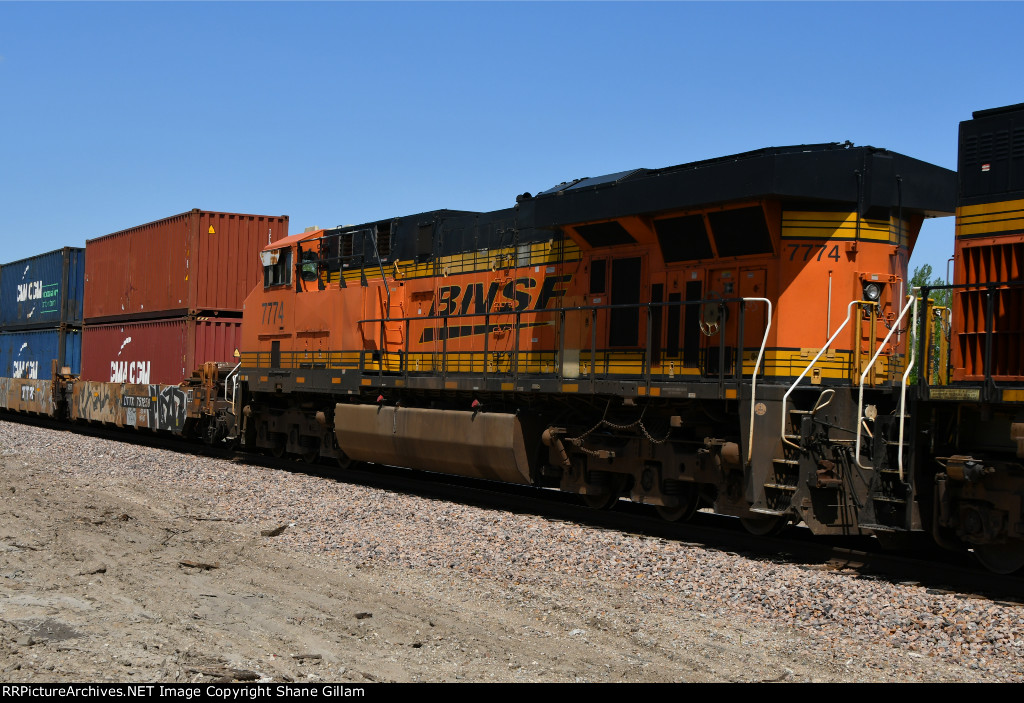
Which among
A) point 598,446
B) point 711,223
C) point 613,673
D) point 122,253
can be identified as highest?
point 122,253

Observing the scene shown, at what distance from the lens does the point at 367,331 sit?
15.4 metres

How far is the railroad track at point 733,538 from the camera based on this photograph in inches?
320

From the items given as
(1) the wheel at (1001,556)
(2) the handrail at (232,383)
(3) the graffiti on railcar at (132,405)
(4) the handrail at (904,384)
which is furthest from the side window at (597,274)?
(3) the graffiti on railcar at (132,405)

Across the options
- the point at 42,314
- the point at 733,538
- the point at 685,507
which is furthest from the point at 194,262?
the point at 733,538

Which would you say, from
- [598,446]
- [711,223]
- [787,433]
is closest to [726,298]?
[711,223]

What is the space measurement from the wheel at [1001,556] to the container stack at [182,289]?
15300 mm

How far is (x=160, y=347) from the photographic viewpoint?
21688 millimetres

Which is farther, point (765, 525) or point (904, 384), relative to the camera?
point (765, 525)

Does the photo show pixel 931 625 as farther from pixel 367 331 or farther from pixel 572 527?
pixel 367 331

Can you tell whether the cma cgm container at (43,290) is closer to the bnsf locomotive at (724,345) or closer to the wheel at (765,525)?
the bnsf locomotive at (724,345)

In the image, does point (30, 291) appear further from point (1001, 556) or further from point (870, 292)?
point (1001, 556)

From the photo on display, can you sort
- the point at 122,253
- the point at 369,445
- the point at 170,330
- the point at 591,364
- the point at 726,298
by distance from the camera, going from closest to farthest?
the point at 726,298, the point at 591,364, the point at 369,445, the point at 170,330, the point at 122,253

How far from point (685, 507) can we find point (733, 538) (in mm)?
1071

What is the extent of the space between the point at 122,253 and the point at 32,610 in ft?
62.8
